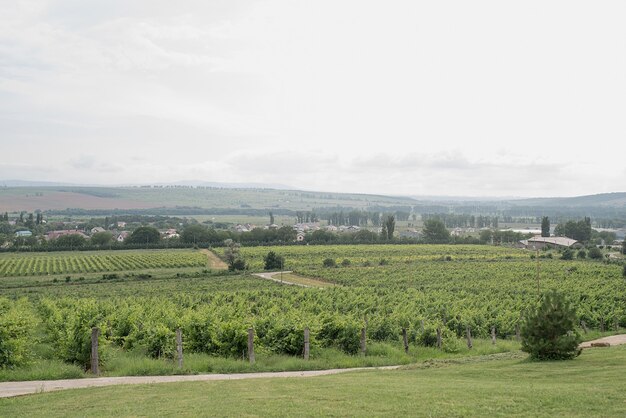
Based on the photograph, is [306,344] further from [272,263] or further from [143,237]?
[143,237]

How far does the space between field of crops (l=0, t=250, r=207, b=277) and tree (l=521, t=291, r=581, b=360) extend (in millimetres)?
77346

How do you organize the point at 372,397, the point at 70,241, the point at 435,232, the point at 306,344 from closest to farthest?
the point at 372,397 → the point at 306,344 → the point at 70,241 → the point at 435,232

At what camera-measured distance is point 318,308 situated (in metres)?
35.9

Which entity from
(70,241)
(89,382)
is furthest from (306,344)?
(70,241)

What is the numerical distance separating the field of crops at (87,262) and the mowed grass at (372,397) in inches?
2971

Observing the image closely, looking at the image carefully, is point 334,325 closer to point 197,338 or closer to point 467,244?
point 197,338

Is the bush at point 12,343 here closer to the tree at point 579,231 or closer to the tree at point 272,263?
the tree at point 272,263

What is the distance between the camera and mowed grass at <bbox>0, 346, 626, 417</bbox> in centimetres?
1037

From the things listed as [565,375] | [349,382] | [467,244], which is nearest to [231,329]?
[349,382]

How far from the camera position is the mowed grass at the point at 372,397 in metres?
10.4

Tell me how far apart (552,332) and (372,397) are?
782 cm

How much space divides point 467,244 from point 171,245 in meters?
70.0

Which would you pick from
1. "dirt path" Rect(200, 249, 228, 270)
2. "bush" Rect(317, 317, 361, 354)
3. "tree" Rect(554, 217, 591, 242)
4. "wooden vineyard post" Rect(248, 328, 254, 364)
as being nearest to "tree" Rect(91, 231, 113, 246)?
"dirt path" Rect(200, 249, 228, 270)

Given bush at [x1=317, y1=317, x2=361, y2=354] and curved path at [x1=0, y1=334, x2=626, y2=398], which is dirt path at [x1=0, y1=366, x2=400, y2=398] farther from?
bush at [x1=317, y1=317, x2=361, y2=354]
